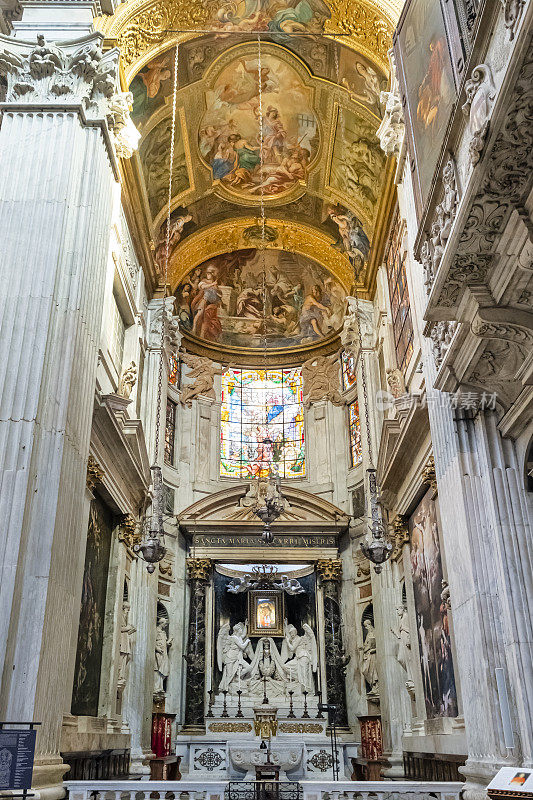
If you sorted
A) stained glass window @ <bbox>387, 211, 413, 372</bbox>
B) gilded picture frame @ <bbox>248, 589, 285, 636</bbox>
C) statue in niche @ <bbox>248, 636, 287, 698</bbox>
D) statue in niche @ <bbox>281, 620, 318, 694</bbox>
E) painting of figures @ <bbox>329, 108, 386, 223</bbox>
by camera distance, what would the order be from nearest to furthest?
stained glass window @ <bbox>387, 211, 413, 372</bbox> → painting of figures @ <bbox>329, 108, 386, 223</bbox> → statue in niche @ <bbox>248, 636, 287, 698</bbox> → statue in niche @ <bbox>281, 620, 318, 694</bbox> → gilded picture frame @ <bbox>248, 589, 285, 636</bbox>

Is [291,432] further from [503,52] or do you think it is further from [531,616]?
[503,52]

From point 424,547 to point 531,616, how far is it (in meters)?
4.52

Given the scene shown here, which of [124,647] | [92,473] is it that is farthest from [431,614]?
[92,473]

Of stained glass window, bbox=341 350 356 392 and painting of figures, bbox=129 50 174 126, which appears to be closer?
painting of figures, bbox=129 50 174 126

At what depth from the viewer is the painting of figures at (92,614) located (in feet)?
36.9

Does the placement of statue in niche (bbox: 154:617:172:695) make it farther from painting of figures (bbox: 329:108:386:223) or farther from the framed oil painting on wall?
the framed oil painting on wall

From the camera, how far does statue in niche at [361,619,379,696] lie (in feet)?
53.6

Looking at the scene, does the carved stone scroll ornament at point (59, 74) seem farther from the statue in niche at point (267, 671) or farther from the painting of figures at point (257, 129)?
the statue in niche at point (267, 671)

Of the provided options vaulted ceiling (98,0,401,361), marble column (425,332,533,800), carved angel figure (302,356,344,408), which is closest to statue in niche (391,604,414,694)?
marble column (425,332,533,800)

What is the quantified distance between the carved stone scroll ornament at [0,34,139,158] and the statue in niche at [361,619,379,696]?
12.3 meters

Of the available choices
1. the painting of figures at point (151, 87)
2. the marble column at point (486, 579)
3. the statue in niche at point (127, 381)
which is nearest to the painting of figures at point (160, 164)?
the painting of figures at point (151, 87)

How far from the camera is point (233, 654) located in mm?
17156

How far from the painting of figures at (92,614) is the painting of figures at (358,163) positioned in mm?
9338

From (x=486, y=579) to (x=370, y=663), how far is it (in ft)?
29.2
